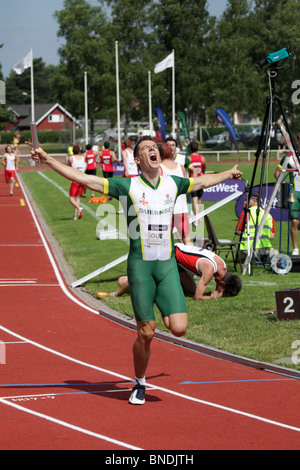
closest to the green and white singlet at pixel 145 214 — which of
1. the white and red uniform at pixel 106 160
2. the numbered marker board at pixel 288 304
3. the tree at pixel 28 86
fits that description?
the numbered marker board at pixel 288 304

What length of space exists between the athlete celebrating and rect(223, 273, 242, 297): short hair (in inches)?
192

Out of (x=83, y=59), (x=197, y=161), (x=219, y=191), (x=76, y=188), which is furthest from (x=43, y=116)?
(x=197, y=161)

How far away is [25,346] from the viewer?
9.62 m

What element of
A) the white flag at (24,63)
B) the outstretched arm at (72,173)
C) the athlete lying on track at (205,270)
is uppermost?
the white flag at (24,63)

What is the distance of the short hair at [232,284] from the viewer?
11836 mm

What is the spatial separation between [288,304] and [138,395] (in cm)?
366

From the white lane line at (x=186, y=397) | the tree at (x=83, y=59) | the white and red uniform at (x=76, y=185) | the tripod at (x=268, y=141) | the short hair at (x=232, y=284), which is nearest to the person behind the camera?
the white lane line at (x=186, y=397)

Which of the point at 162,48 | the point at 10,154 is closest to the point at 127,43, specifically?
the point at 162,48

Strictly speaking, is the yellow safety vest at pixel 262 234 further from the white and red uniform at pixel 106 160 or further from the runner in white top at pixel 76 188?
the white and red uniform at pixel 106 160

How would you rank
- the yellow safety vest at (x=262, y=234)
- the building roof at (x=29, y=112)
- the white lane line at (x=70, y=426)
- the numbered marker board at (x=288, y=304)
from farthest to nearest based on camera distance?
the building roof at (x=29, y=112) → the yellow safety vest at (x=262, y=234) → the numbered marker board at (x=288, y=304) → the white lane line at (x=70, y=426)

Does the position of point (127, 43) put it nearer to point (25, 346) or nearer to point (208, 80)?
point (208, 80)

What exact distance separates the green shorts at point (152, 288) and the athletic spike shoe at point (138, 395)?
0.62m

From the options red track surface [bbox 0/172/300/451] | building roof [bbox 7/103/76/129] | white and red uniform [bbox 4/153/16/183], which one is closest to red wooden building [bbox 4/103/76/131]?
building roof [bbox 7/103/76/129]
